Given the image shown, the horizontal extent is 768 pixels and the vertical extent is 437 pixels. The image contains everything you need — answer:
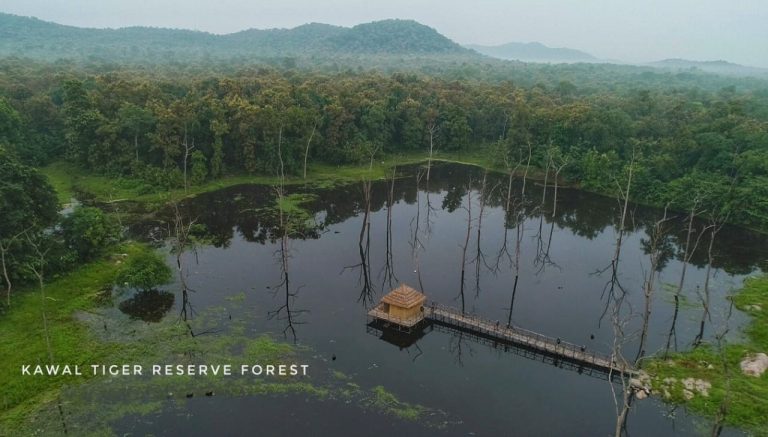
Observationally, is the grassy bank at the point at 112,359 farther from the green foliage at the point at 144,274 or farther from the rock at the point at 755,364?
the rock at the point at 755,364

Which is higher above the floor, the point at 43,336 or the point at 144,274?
the point at 144,274

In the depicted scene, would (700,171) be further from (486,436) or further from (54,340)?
(54,340)

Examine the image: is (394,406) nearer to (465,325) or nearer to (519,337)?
(465,325)

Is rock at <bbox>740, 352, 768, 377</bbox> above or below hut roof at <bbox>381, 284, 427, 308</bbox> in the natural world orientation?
below

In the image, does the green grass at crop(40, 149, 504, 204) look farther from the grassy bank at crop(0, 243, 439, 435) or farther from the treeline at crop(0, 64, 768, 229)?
the grassy bank at crop(0, 243, 439, 435)

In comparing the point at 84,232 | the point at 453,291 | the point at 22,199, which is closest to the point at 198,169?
the point at 84,232

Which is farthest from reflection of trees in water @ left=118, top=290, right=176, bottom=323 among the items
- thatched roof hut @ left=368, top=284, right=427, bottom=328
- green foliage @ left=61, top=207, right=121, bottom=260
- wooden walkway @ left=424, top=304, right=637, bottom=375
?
wooden walkway @ left=424, top=304, right=637, bottom=375

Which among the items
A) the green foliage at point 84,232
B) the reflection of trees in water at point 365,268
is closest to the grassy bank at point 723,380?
the reflection of trees in water at point 365,268
